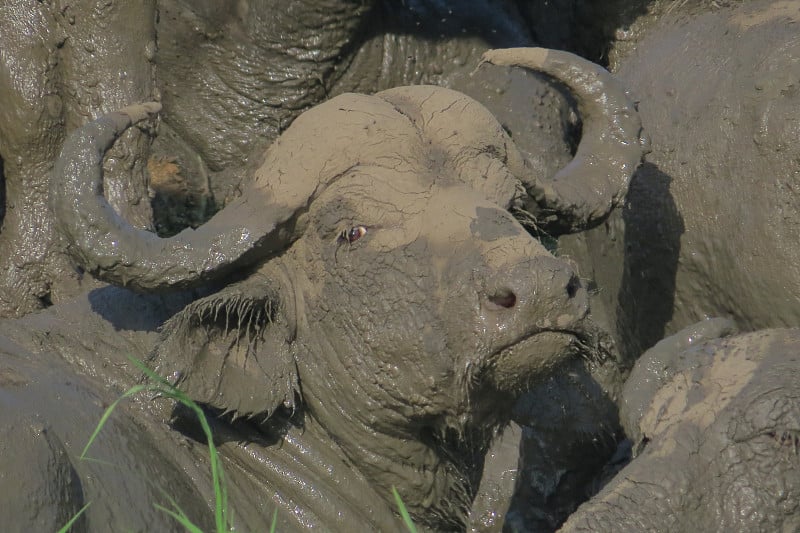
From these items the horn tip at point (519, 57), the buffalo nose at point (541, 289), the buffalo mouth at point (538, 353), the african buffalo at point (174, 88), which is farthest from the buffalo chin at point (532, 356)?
the african buffalo at point (174, 88)

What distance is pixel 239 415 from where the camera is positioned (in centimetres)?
646

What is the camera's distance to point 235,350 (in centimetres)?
649

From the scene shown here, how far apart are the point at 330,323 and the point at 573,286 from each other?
113 cm

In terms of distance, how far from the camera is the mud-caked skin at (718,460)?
5.61m

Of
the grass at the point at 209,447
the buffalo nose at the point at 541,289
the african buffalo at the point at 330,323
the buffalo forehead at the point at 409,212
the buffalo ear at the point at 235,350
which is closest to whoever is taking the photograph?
the grass at the point at 209,447

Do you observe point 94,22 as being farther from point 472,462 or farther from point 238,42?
point 472,462

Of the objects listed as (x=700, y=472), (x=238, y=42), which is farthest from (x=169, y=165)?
(x=700, y=472)

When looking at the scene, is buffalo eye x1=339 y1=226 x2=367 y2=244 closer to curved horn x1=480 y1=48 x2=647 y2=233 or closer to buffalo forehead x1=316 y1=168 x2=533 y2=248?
buffalo forehead x1=316 y1=168 x2=533 y2=248

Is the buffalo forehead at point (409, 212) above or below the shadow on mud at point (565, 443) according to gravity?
above

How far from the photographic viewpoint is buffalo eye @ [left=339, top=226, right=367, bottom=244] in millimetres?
6426

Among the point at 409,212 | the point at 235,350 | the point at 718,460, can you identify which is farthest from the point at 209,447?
the point at 718,460

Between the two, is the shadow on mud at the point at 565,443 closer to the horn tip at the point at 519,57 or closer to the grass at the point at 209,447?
the horn tip at the point at 519,57

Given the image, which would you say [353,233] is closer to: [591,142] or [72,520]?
[591,142]

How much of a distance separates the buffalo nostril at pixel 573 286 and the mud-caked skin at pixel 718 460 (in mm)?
548
